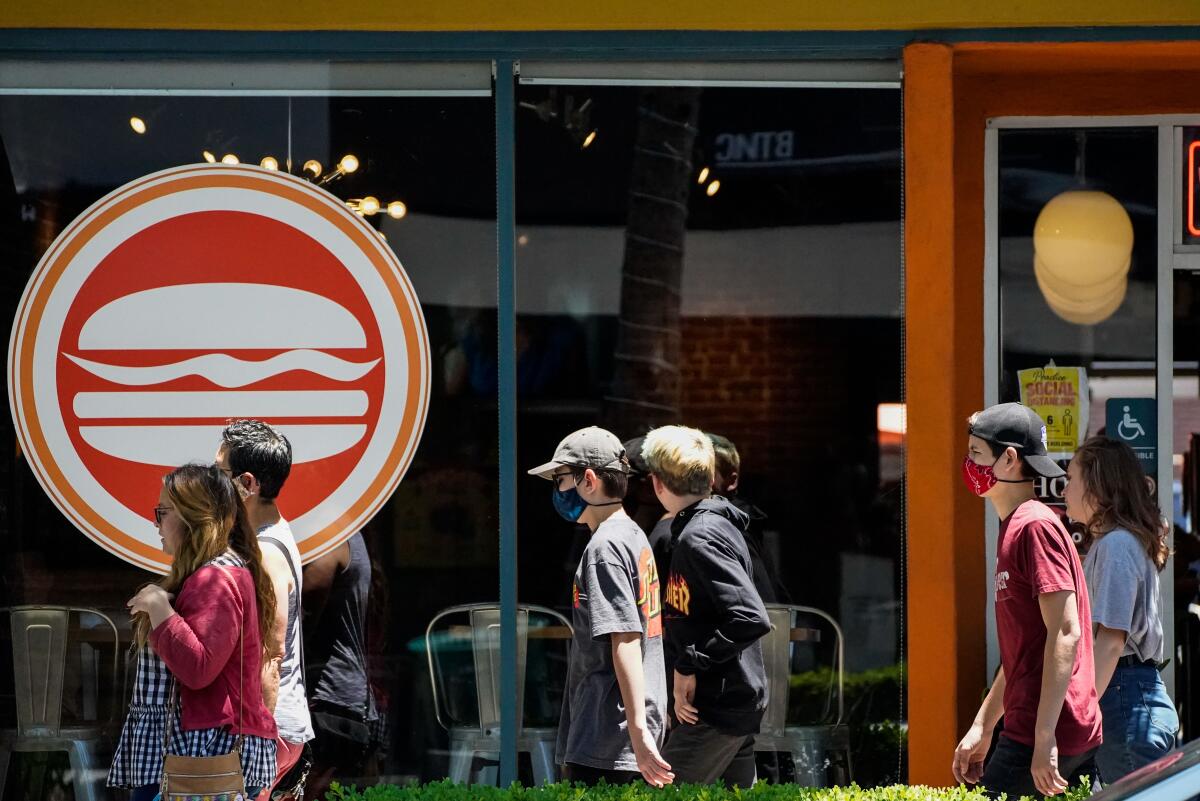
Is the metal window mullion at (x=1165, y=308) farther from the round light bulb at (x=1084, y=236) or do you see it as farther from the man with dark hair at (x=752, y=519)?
the man with dark hair at (x=752, y=519)

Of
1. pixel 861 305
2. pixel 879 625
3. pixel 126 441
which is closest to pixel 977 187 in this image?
pixel 861 305

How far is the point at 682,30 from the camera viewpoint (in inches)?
236

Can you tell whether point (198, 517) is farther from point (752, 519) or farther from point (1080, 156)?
point (1080, 156)

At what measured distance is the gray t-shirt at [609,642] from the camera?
4871mm

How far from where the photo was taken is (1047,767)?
4.51m

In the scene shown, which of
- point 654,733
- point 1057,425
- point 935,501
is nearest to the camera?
point 654,733

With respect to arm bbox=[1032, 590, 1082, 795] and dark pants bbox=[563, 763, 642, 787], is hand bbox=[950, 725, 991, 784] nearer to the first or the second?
arm bbox=[1032, 590, 1082, 795]

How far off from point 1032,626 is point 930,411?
142cm

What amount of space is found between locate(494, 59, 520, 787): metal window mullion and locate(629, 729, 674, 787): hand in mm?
1305

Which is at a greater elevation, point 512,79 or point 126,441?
point 512,79

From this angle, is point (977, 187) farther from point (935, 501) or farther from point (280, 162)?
point (280, 162)

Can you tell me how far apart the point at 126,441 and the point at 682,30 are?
9.33 feet

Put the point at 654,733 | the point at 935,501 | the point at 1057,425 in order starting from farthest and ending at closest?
1. the point at 1057,425
2. the point at 935,501
3. the point at 654,733

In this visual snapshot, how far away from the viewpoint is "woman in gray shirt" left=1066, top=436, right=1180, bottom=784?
17.0 ft
